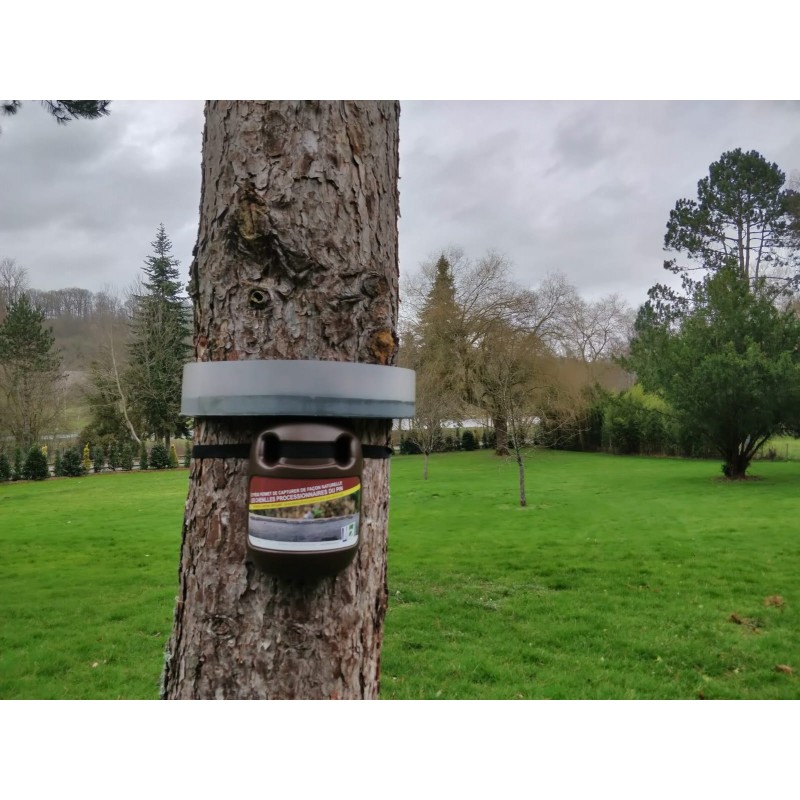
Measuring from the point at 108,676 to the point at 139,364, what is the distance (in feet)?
37.5

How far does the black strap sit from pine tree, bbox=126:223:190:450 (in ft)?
38.5

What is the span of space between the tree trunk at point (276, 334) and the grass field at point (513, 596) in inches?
63.8

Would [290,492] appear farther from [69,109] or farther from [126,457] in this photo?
A: [126,457]

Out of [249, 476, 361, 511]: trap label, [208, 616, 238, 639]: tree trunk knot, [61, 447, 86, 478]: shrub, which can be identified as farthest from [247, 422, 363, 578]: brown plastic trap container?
[61, 447, 86, 478]: shrub

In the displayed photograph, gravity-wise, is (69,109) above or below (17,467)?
above

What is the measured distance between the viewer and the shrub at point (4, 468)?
35.3ft

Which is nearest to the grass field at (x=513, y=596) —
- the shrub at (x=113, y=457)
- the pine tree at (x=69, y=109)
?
the pine tree at (x=69, y=109)

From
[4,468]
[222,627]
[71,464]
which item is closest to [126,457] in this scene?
[71,464]

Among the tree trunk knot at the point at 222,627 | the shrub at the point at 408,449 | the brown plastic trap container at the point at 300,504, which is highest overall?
the brown plastic trap container at the point at 300,504

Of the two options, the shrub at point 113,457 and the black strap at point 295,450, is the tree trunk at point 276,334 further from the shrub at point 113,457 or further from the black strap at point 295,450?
the shrub at point 113,457

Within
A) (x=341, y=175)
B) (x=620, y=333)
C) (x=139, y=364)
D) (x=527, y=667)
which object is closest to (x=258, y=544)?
(x=341, y=175)

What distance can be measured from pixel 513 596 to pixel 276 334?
328 centimetres

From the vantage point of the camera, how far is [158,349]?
40.7 ft

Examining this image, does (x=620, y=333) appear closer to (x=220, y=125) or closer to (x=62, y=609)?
(x=62, y=609)
